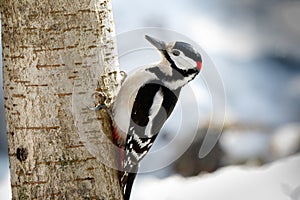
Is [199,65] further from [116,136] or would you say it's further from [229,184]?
[229,184]

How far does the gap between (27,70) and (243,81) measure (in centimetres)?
336

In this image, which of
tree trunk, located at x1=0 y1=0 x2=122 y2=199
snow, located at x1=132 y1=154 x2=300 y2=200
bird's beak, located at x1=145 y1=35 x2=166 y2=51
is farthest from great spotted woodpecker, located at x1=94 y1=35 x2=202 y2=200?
snow, located at x1=132 y1=154 x2=300 y2=200

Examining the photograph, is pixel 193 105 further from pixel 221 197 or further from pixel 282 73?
pixel 282 73

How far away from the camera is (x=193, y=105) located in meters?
3.30

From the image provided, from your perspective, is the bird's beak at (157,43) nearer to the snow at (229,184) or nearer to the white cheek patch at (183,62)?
the white cheek patch at (183,62)

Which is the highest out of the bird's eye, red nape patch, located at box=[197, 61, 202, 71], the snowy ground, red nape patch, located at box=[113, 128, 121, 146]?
the bird's eye

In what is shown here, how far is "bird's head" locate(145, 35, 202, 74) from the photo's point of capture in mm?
3080

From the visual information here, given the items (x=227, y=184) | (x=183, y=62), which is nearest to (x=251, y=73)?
(x=227, y=184)

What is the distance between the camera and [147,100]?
3072 mm

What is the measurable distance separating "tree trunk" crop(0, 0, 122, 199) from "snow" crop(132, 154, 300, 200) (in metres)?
2.08

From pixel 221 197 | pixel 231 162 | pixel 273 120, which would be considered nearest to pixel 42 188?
pixel 221 197

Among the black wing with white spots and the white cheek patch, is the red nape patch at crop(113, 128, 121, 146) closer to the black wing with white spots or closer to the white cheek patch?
the black wing with white spots

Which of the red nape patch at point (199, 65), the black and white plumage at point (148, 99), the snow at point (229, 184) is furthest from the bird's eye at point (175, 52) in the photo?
the snow at point (229, 184)

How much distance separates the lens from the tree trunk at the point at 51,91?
280cm
